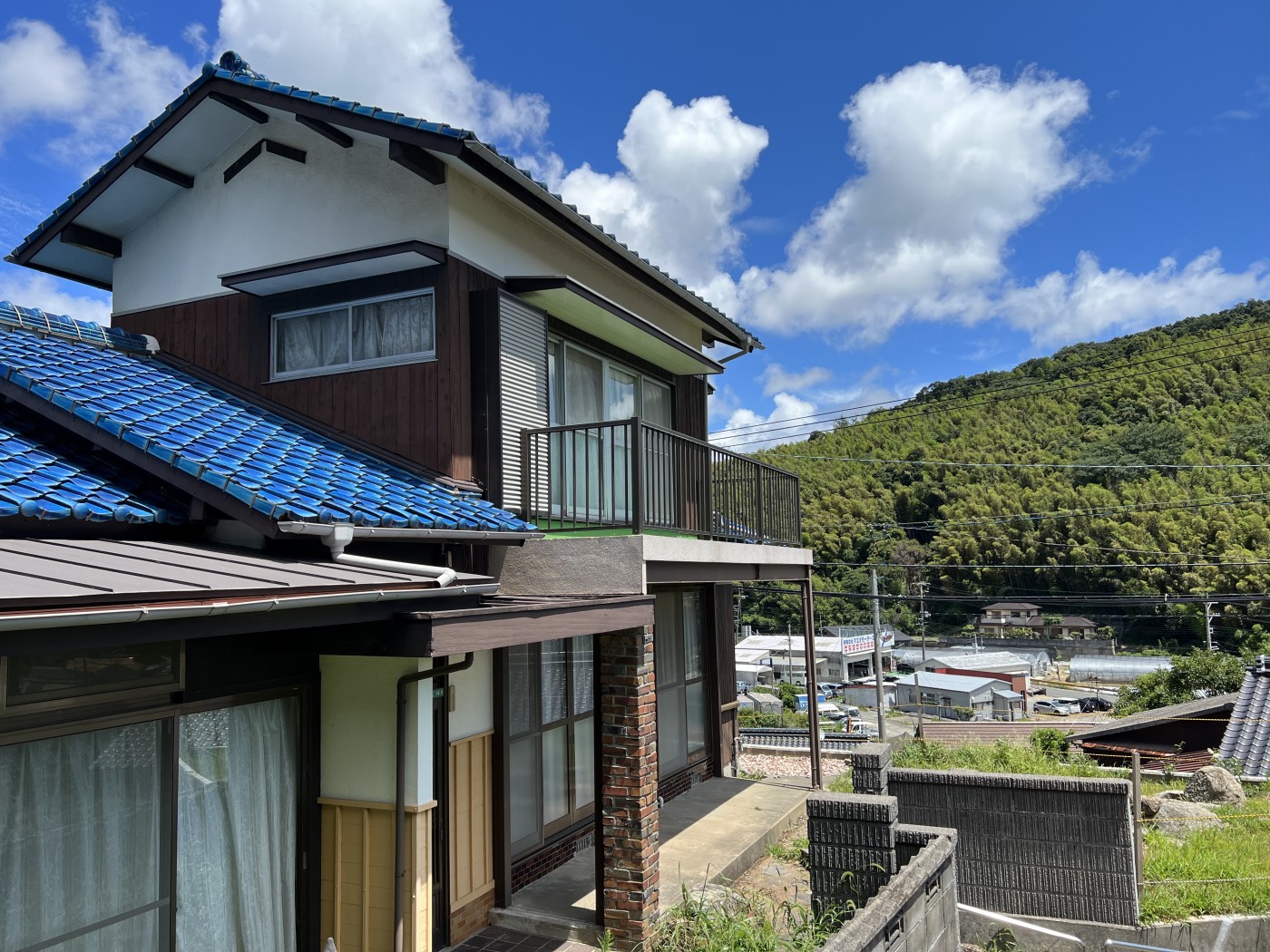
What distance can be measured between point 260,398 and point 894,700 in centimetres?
4573

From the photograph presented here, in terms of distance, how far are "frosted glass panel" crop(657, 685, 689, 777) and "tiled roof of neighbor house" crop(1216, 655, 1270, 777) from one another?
8.60 meters

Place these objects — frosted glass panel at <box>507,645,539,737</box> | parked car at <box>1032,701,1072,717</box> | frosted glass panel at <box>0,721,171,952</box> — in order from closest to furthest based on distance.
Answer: frosted glass panel at <box>0,721,171,952</box> → frosted glass panel at <box>507,645,539,737</box> → parked car at <box>1032,701,1072,717</box>

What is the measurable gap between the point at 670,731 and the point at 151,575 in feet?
26.1

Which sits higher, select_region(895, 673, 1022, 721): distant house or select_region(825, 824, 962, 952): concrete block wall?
select_region(825, 824, 962, 952): concrete block wall

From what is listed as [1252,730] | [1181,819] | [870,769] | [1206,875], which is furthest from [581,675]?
[1252,730]

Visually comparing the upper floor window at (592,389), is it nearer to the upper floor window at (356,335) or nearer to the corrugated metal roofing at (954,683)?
the upper floor window at (356,335)

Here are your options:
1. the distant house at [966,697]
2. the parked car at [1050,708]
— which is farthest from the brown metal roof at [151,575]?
the parked car at [1050,708]

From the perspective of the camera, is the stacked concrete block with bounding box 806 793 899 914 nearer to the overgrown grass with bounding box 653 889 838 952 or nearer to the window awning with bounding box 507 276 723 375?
the overgrown grass with bounding box 653 889 838 952

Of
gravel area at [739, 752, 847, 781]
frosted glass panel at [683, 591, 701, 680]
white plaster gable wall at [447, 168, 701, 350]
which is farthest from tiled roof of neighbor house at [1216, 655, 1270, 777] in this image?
white plaster gable wall at [447, 168, 701, 350]

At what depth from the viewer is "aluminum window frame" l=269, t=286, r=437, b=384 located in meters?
7.12

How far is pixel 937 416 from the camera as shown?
76625 millimetres

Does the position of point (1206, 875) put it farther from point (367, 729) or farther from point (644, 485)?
point (367, 729)

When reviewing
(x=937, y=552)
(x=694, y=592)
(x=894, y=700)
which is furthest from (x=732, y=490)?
(x=937, y=552)

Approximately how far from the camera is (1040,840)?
6.97 m
